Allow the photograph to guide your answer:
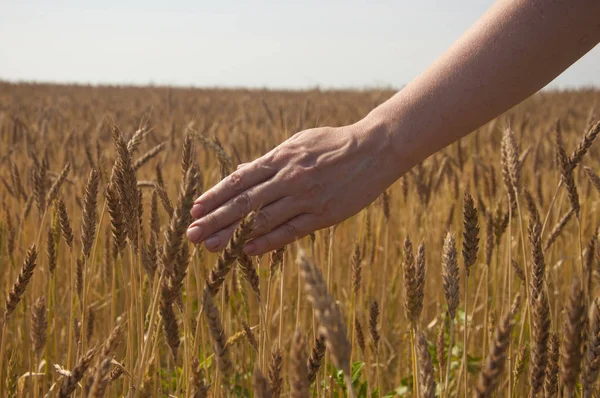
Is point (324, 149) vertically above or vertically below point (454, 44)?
below

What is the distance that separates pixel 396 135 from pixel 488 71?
0.21 meters

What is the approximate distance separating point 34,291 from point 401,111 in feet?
4.55

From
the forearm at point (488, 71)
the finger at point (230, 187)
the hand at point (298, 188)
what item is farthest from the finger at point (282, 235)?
the forearm at point (488, 71)

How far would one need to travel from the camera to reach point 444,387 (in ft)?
3.56

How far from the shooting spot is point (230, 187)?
1.17 meters

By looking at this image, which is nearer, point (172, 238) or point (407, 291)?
point (172, 238)

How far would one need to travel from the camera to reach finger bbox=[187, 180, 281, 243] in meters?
1.14

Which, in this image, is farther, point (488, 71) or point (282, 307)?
point (282, 307)

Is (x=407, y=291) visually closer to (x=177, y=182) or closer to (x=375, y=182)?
(x=375, y=182)

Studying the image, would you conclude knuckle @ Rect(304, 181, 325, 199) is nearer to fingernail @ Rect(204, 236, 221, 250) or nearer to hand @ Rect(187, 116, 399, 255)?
hand @ Rect(187, 116, 399, 255)

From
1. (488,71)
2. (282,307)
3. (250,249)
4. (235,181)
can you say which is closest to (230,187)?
(235,181)

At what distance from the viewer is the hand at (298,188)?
1151mm

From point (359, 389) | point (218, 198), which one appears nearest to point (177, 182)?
point (359, 389)

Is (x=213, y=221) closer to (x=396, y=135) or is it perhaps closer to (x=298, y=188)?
(x=298, y=188)
